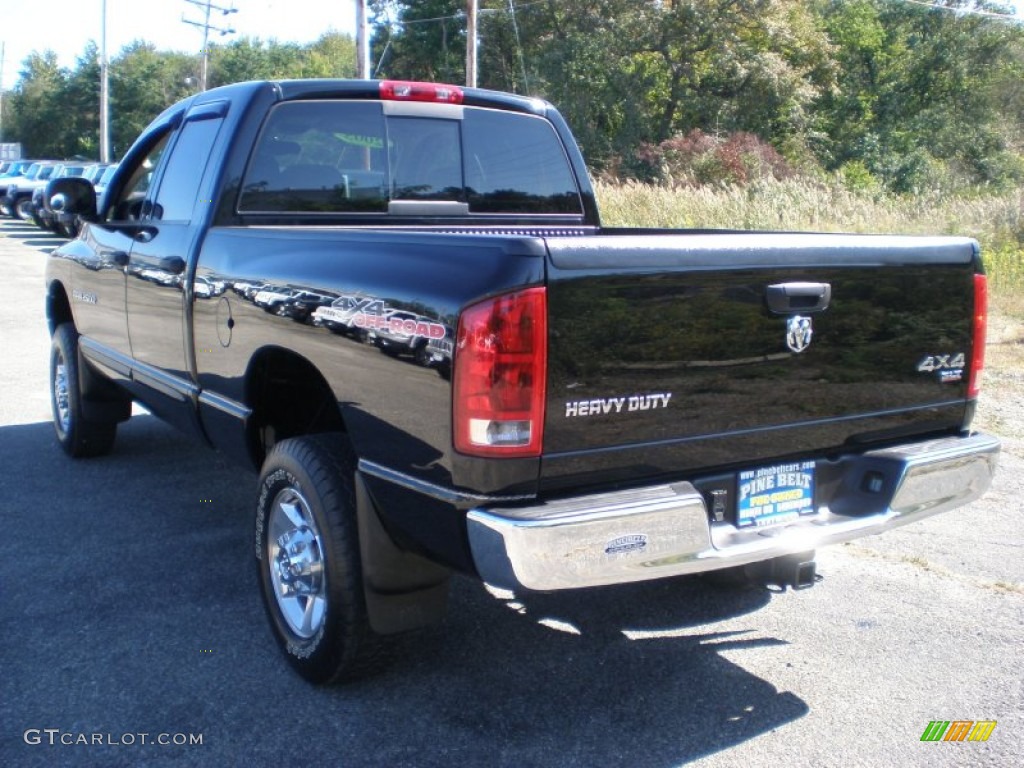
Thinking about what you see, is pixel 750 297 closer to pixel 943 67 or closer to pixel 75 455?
pixel 75 455

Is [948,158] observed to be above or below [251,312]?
above

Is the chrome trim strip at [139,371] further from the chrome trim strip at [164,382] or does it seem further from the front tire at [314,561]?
the front tire at [314,561]

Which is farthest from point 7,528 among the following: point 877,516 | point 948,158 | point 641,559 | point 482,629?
point 948,158

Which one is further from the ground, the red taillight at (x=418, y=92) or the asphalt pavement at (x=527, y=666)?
the red taillight at (x=418, y=92)

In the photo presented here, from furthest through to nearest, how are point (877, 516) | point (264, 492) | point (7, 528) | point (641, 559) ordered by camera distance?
point (7, 528), point (264, 492), point (877, 516), point (641, 559)

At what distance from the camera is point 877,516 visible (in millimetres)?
3447

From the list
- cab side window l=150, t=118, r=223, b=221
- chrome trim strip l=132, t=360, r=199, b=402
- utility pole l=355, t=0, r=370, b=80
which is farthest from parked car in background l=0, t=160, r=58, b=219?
chrome trim strip l=132, t=360, r=199, b=402

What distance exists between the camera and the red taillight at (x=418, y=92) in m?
4.77

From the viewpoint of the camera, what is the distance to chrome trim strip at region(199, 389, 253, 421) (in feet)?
13.3

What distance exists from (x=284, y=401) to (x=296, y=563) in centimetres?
76

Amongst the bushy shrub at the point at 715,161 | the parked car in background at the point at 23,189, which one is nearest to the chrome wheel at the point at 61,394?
the bushy shrub at the point at 715,161

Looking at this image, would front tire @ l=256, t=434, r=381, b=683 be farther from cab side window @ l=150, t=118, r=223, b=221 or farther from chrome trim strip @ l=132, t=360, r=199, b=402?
cab side window @ l=150, t=118, r=223, b=221

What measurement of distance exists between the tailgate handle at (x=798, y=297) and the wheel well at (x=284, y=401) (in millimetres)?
1593

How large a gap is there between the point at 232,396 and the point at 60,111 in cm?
7471
